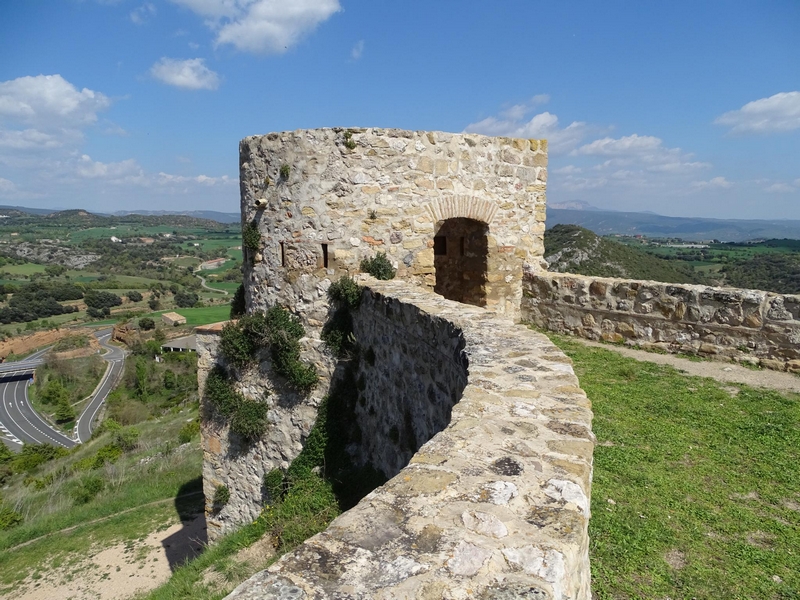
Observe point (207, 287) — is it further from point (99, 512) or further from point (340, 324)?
point (340, 324)

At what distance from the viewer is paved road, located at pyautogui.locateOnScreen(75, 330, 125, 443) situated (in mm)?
50656

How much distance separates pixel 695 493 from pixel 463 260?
5.63 metres

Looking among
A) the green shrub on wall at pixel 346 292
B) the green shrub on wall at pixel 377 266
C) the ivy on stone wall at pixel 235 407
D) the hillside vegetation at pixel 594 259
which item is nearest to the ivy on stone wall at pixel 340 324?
the green shrub on wall at pixel 346 292

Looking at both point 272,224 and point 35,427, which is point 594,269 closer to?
point 272,224

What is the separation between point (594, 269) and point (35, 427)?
2344 inches

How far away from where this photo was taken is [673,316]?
277 inches

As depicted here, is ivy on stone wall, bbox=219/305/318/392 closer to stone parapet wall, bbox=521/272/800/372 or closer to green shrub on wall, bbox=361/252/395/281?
green shrub on wall, bbox=361/252/395/281

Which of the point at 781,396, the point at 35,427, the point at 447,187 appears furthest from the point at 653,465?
the point at 35,427

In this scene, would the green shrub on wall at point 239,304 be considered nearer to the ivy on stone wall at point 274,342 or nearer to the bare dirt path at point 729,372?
the ivy on stone wall at point 274,342

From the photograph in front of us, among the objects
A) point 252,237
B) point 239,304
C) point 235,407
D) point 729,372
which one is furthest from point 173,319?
point 729,372

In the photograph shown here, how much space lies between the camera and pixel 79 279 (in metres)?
91.6

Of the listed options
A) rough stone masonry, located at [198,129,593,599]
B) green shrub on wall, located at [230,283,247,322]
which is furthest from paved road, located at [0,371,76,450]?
rough stone masonry, located at [198,129,593,599]


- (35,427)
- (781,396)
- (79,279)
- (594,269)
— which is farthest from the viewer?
(79,279)

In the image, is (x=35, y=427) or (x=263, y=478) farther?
(x=35, y=427)
